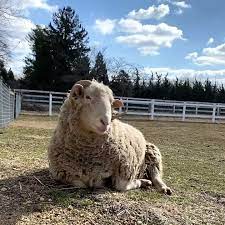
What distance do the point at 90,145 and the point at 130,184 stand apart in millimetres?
781

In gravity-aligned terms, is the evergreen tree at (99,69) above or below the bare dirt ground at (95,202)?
above

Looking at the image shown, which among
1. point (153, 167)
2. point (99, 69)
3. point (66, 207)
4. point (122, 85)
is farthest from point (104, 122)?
point (99, 69)

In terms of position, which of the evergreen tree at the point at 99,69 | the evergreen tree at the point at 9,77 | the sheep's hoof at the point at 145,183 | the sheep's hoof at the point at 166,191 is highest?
the evergreen tree at the point at 99,69

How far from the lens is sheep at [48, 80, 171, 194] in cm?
517

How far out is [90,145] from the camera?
5.37 m

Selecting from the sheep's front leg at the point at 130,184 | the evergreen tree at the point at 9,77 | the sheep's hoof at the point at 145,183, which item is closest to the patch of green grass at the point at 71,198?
the sheep's front leg at the point at 130,184

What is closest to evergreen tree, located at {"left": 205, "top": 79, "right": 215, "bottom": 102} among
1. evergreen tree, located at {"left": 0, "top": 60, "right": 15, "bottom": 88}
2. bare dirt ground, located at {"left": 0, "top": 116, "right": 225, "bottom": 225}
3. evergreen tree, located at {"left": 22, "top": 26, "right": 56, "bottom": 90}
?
evergreen tree, located at {"left": 22, "top": 26, "right": 56, "bottom": 90}

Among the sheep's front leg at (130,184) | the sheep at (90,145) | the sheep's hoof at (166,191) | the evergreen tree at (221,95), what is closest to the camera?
the sheep at (90,145)

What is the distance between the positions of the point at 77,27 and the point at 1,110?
114ft

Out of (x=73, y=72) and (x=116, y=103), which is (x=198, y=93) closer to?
(x=73, y=72)

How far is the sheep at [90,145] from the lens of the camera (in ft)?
17.0

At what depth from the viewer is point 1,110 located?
13477 mm

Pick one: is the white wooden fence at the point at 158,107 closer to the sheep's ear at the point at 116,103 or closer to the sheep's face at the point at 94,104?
the sheep's ear at the point at 116,103

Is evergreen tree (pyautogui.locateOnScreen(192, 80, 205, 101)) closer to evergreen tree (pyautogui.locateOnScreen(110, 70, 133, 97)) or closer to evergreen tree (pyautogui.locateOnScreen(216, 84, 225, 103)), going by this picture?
evergreen tree (pyautogui.locateOnScreen(216, 84, 225, 103))
